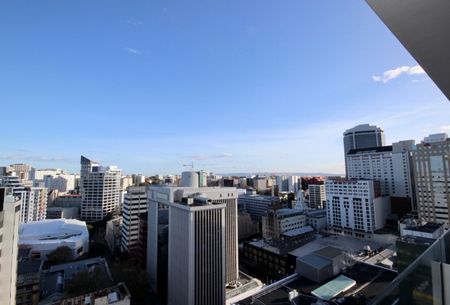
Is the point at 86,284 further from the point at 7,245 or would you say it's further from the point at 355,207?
the point at 355,207

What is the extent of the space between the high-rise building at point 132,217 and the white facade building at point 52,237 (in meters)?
3.39

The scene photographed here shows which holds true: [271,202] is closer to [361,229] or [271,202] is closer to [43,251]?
[361,229]

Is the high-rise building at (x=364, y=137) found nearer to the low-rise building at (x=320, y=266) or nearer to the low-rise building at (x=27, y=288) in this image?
the low-rise building at (x=320, y=266)

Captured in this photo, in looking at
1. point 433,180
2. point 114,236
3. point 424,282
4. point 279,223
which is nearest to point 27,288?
point 114,236

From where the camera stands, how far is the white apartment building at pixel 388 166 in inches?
1073

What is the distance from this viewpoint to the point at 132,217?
18.4 m

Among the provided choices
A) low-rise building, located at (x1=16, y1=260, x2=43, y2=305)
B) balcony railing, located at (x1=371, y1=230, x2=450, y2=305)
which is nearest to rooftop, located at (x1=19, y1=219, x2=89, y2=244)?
low-rise building, located at (x1=16, y1=260, x2=43, y2=305)

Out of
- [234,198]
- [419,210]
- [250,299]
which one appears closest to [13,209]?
[250,299]

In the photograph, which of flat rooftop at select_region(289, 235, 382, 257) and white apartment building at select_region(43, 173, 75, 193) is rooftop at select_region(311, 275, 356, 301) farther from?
white apartment building at select_region(43, 173, 75, 193)

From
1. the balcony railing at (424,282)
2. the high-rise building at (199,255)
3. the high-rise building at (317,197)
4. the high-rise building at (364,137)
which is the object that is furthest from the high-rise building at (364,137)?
the balcony railing at (424,282)

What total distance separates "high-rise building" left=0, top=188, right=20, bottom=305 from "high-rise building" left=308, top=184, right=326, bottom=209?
3262cm

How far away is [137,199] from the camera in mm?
19094

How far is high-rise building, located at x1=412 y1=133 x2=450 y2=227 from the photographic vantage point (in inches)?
781

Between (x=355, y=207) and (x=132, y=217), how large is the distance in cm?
2076
